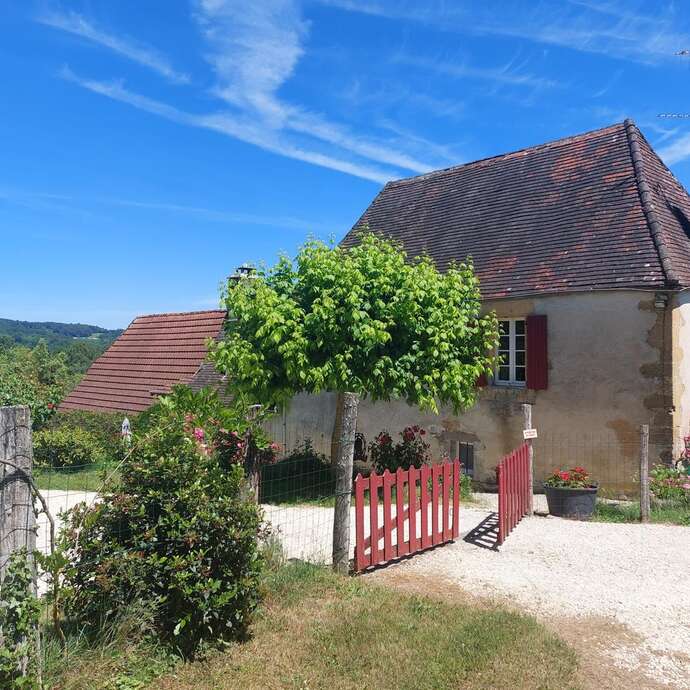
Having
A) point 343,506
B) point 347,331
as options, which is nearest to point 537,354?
point 347,331

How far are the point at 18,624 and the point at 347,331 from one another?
22.4 feet

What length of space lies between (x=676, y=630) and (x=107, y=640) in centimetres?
435

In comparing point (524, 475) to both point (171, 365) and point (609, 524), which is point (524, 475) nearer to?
point (609, 524)

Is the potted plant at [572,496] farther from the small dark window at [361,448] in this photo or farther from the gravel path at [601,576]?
the small dark window at [361,448]

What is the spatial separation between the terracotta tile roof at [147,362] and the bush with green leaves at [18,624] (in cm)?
1452

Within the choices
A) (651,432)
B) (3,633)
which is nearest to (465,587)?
(3,633)

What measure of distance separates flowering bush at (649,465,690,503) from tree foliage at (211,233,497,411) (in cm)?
332

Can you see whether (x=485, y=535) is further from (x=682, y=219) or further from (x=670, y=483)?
(x=682, y=219)

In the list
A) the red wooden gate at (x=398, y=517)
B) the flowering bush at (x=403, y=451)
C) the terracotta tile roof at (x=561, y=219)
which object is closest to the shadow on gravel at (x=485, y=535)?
the red wooden gate at (x=398, y=517)

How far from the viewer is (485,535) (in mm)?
7688

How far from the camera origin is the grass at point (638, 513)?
28.3 feet

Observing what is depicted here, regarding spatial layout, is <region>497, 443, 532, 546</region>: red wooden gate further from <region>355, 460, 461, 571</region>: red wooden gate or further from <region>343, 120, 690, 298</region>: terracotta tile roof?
<region>343, 120, 690, 298</region>: terracotta tile roof

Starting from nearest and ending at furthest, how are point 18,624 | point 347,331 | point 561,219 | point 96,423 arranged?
1. point 18,624
2. point 347,331
3. point 561,219
4. point 96,423

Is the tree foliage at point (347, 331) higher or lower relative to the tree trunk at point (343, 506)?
higher
